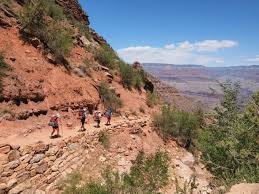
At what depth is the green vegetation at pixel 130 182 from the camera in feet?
41.3

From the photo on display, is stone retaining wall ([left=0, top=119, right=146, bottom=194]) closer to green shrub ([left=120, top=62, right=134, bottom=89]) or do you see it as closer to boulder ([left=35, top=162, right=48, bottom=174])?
boulder ([left=35, top=162, right=48, bottom=174])

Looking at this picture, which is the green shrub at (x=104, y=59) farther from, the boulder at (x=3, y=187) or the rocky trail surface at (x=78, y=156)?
the boulder at (x=3, y=187)

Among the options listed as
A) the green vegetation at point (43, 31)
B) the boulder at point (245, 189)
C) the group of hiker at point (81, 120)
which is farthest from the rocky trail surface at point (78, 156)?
the green vegetation at point (43, 31)

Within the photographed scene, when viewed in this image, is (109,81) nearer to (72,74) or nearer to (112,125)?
(72,74)

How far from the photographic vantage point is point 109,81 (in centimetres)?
2734

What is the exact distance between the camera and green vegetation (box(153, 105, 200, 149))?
80.9ft

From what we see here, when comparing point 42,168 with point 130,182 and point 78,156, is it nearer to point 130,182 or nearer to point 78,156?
point 78,156

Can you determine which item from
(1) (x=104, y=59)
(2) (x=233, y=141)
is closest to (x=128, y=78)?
(1) (x=104, y=59)

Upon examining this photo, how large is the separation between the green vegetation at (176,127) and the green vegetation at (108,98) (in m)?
2.96

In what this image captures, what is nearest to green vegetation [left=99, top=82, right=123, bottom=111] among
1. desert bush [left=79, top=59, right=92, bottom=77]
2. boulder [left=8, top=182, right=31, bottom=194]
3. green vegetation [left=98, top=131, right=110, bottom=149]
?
desert bush [left=79, top=59, right=92, bottom=77]

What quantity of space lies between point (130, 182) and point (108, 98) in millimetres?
10993

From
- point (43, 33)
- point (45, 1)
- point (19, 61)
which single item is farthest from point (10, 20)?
point (45, 1)

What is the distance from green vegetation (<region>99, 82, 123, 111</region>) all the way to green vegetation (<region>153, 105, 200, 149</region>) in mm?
2963

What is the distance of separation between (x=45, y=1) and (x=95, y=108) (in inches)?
420
